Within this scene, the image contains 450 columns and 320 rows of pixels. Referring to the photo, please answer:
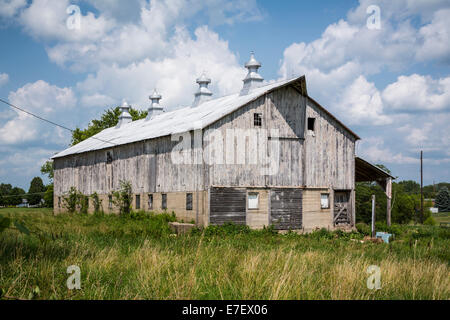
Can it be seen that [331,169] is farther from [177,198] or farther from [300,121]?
[177,198]

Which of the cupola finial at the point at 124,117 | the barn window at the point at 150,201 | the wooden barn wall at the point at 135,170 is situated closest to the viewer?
the wooden barn wall at the point at 135,170

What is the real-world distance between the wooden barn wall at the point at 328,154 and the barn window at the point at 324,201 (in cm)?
51

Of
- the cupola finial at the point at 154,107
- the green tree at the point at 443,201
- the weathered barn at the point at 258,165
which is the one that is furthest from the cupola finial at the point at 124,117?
the green tree at the point at 443,201

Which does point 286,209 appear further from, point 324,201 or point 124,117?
point 124,117

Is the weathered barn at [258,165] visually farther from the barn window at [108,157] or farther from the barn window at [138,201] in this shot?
the barn window at [108,157]

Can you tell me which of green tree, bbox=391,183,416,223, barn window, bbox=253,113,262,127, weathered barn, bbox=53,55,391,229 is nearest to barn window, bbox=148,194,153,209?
weathered barn, bbox=53,55,391,229

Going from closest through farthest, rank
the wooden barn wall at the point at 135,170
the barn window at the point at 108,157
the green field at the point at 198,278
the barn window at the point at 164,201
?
the green field at the point at 198,278 → the wooden barn wall at the point at 135,170 → the barn window at the point at 164,201 → the barn window at the point at 108,157

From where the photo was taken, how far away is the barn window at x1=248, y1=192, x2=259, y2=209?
72.7 feet

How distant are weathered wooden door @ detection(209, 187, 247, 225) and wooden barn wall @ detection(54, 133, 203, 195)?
0.92m

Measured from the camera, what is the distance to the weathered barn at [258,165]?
71.1 ft

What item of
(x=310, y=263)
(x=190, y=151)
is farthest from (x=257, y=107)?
(x=310, y=263)

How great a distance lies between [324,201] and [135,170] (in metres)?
10.6

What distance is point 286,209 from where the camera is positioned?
907 inches
